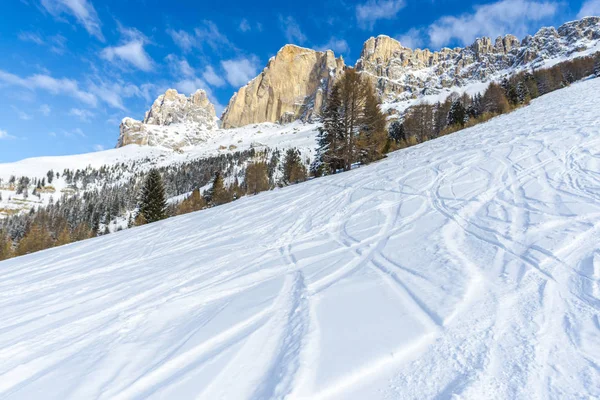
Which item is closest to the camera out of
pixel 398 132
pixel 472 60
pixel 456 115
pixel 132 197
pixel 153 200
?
pixel 153 200

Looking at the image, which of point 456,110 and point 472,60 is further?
point 472,60

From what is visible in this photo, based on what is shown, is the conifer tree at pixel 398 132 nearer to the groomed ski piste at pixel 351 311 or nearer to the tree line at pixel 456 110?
the tree line at pixel 456 110

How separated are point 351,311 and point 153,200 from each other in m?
29.7

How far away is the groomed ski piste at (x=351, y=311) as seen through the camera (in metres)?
1.94

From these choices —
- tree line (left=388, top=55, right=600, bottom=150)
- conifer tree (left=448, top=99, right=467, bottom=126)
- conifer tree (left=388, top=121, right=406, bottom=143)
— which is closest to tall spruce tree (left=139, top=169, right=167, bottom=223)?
tree line (left=388, top=55, right=600, bottom=150)

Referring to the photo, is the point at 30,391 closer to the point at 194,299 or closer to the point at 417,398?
the point at 194,299

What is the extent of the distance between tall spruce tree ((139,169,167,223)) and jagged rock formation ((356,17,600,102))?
16981 cm

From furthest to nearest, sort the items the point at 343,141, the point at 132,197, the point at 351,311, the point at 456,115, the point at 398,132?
the point at 132,197 < the point at 398,132 < the point at 456,115 < the point at 343,141 < the point at 351,311

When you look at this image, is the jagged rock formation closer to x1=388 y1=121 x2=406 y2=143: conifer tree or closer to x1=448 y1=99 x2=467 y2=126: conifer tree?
x1=388 y1=121 x2=406 y2=143: conifer tree

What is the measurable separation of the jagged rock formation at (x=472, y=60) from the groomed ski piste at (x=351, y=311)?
611 feet

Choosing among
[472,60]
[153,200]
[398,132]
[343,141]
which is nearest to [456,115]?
[398,132]

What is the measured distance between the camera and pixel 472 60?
589ft

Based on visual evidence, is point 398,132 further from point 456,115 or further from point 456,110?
point 456,115

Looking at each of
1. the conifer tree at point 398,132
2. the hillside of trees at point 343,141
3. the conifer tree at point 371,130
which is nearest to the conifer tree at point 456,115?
the hillside of trees at point 343,141
